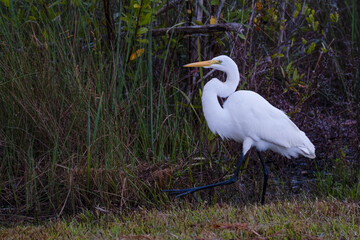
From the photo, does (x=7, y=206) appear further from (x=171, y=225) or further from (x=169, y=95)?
(x=169, y=95)

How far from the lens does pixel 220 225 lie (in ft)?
10.5

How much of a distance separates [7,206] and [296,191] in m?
2.22

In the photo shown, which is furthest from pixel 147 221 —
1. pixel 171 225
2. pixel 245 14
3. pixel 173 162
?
pixel 245 14

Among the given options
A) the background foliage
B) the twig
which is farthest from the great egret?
the twig

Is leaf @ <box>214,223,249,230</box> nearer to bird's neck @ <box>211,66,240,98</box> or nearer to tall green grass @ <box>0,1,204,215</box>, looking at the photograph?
tall green grass @ <box>0,1,204,215</box>

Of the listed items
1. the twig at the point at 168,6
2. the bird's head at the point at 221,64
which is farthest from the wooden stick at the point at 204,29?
the bird's head at the point at 221,64

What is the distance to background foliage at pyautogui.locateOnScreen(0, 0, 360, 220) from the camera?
13.3 feet

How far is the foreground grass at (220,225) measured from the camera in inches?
120

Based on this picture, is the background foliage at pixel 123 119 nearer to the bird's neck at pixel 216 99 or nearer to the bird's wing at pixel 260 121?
the bird's neck at pixel 216 99

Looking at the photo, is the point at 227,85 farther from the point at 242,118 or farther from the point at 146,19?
the point at 146,19

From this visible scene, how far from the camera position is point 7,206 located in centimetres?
415

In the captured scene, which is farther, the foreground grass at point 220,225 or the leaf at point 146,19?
the leaf at point 146,19

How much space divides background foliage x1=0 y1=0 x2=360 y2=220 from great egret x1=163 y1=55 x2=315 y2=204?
0.96 ft

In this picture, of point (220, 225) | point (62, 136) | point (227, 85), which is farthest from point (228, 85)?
point (220, 225)
